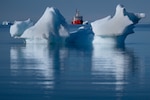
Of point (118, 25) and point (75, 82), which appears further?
point (118, 25)

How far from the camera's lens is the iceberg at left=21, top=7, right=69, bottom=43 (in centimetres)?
1661

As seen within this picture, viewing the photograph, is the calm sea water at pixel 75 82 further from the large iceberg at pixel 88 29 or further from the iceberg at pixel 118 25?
the large iceberg at pixel 88 29

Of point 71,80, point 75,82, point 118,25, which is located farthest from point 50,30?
point 75,82

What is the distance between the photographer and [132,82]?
639 centimetres

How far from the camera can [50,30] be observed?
16.6 m

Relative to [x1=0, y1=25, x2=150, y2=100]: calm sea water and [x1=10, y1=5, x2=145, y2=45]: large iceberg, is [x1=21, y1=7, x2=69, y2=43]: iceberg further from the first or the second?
[x1=0, y1=25, x2=150, y2=100]: calm sea water

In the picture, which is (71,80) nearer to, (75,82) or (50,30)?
(75,82)

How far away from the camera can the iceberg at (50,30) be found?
54.5 ft

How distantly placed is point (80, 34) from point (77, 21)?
23.7 metres

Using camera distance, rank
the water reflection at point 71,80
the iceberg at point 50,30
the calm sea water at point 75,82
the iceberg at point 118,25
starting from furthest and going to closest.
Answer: the iceberg at point 50,30 < the iceberg at point 118,25 < the water reflection at point 71,80 < the calm sea water at point 75,82

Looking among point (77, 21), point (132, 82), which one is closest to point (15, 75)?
point (132, 82)

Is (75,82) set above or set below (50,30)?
below

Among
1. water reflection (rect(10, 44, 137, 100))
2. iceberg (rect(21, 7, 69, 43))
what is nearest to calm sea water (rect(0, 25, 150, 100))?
water reflection (rect(10, 44, 137, 100))

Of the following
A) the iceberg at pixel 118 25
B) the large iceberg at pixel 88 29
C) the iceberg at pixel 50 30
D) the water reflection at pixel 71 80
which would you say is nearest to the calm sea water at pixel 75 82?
the water reflection at pixel 71 80
